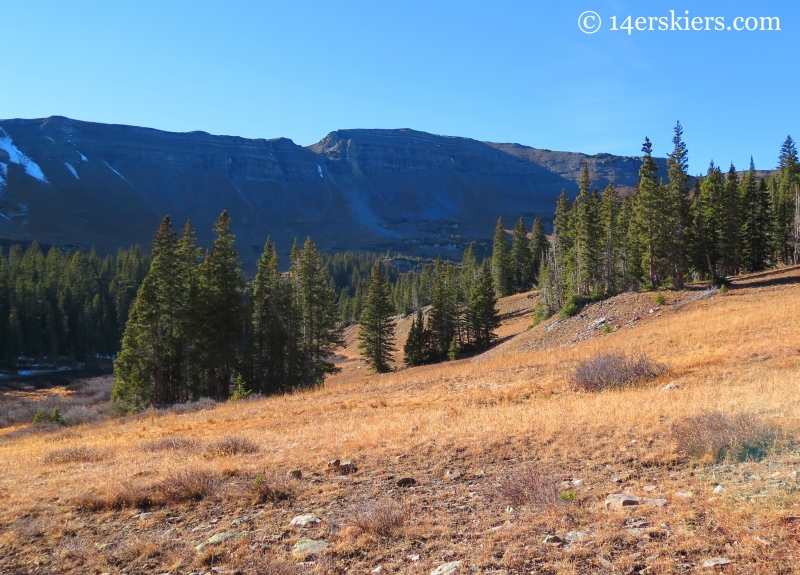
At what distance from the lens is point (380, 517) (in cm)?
631

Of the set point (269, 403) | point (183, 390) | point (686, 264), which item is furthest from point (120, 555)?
point (686, 264)

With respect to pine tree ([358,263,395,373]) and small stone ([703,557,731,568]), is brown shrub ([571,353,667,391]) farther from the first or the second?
pine tree ([358,263,395,373])

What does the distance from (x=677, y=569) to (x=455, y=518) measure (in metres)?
2.63

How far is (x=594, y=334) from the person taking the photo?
3397 cm

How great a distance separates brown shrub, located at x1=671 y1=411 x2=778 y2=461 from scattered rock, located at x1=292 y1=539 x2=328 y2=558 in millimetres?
5567

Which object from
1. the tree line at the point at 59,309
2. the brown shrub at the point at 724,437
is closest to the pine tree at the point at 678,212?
the brown shrub at the point at 724,437

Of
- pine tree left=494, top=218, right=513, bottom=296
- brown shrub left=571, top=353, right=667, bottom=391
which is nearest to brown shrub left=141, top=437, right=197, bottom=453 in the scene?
brown shrub left=571, top=353, right=667, bottom=391

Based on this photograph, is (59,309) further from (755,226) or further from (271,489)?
(755,226)

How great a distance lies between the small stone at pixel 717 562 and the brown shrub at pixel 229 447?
29.8 feet

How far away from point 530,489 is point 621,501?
3.66ft

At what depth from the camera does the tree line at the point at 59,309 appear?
Answer: 255 ft

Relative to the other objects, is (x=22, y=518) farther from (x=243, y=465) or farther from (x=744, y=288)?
(x=744, y=288)

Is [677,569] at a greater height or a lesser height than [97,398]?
greater

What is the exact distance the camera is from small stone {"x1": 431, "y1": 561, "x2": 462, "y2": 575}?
16.6 ft
